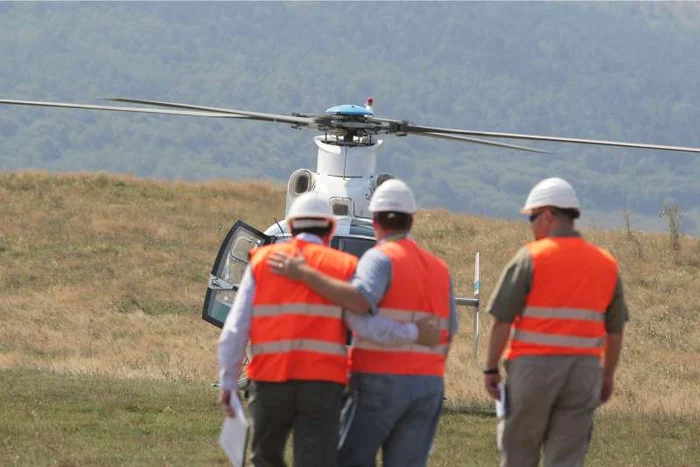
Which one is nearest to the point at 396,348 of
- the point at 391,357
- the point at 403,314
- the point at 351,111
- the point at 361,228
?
the point at 391,357

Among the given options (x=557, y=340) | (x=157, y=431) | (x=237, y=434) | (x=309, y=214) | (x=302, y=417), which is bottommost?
(x=157, y=431)

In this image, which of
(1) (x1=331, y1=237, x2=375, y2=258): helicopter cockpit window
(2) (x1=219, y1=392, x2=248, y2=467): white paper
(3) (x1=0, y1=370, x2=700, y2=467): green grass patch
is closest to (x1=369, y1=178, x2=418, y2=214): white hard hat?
(2) (x1=219, y1=392, x2=248, y2=467): white paper

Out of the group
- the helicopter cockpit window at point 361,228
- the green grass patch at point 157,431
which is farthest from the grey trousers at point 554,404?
the helicopter cockpit window at point 361,228

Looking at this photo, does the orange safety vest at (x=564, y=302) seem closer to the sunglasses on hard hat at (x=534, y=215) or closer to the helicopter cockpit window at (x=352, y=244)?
the sunglasses on hard hat at (x=534, y=215)

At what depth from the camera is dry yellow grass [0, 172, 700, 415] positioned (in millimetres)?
25141

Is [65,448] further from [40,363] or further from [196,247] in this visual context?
[196,247]

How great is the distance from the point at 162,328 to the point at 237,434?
77.3 feet

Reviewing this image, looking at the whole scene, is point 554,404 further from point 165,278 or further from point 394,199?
point 165,278

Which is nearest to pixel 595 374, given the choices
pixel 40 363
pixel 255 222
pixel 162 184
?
pixel 40 363

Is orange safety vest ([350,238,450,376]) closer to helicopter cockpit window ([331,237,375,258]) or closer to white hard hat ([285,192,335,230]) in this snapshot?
white hard hat ([285,192,335,230])

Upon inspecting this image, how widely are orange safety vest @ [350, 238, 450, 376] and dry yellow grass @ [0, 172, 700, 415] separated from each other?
8.80m

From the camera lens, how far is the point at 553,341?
886 cm

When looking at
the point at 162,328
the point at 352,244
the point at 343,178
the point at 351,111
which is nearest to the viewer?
the point at 352,244

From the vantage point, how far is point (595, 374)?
8930 mm
